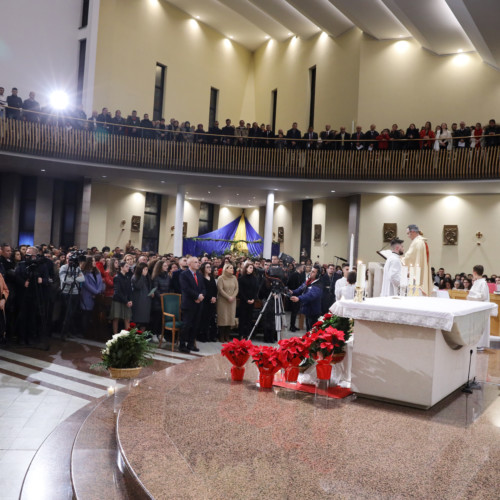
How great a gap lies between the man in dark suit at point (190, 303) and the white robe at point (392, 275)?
299cm

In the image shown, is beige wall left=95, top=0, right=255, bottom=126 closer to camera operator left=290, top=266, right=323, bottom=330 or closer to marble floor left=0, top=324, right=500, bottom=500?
camera operator left=290, top=266, right=323, bottom=330

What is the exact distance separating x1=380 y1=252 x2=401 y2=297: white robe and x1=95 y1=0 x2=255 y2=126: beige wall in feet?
56.0

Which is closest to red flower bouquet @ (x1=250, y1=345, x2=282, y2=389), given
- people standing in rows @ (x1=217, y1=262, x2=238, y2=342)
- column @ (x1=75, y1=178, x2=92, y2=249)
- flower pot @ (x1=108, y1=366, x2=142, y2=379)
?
flower pot @ (x1=108, y1=366, x2=142, y2=379)

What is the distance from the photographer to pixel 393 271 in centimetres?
626

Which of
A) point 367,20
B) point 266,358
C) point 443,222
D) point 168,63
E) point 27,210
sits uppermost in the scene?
point 367,20

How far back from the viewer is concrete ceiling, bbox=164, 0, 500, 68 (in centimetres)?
1421

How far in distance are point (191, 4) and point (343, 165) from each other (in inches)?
432

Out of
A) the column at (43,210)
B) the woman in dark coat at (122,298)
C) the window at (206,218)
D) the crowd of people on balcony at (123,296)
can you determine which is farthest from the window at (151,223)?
the woman in dark coat at (122,298)

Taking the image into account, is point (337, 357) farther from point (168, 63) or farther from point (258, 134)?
point (168, 63)

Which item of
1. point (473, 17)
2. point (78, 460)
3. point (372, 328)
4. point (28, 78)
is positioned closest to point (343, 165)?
point (473, 17)

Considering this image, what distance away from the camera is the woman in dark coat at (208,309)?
28.8ft

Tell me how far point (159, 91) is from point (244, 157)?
7.36 metres

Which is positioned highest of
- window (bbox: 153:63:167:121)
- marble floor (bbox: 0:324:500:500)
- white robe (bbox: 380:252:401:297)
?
window (bbox: 153:63:167:121)

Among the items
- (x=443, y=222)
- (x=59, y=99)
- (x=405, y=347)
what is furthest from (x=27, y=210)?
(x=405, y=347)
